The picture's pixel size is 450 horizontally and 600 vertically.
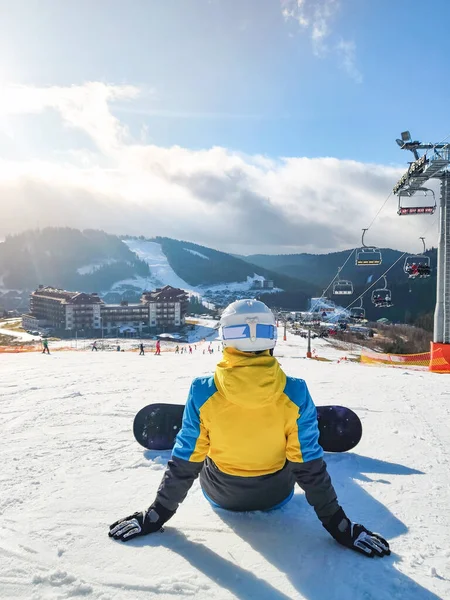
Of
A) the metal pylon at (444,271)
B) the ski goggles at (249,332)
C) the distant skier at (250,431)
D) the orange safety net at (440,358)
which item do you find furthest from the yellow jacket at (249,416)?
the metal pylon at (444,271)

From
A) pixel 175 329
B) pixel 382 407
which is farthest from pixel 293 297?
pixel 382 407

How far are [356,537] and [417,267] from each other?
18.0 metres

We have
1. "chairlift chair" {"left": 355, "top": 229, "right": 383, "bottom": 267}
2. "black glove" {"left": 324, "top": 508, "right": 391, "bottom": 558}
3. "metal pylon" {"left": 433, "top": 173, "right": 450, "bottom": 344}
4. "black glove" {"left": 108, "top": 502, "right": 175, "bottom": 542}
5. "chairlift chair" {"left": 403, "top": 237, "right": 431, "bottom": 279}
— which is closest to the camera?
"black glove" {"left": 324, "top": 508, "right": 391, "bottom": 558}

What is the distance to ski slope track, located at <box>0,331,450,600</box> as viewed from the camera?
2111 millimetres

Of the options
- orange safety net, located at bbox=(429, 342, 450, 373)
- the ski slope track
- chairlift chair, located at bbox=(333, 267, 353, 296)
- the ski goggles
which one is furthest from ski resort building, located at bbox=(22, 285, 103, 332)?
the ski goggles

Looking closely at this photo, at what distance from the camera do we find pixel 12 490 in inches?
130

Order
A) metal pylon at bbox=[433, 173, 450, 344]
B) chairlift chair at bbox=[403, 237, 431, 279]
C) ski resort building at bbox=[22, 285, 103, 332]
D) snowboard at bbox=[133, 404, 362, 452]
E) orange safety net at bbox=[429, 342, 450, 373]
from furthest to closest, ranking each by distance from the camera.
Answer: ski resort building at bbox=[22, 285, 103, 332] → chairlift chair at bbox=[403, 237, 431, 279] → metal pylon at bbox=[433, 173, 450, 344] → orange safety net at bbox=[429, 342, 450, 373] → snowboard at bbox=[133, 404, 362, 452]

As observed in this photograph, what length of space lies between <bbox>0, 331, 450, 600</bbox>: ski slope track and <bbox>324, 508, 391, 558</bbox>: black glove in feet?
0.17

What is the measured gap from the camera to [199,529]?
2.70 metres

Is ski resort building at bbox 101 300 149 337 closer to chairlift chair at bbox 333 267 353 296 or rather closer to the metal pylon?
chairlift chair at bbox 333 267 353 296

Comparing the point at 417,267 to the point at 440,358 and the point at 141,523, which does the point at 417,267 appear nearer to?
the point at 440,358

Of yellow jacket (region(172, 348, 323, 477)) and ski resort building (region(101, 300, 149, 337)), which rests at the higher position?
yellow jacket (region(172, 348, 323, 477))

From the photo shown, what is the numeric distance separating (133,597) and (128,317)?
343 ft

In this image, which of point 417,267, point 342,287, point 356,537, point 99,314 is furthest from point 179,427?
point 99,314
